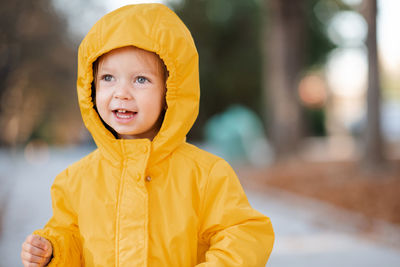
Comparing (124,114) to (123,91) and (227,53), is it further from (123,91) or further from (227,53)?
(227,53)

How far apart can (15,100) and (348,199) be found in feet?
28.9

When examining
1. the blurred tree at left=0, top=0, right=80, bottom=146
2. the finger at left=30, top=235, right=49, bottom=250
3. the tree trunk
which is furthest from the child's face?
the tree trunk

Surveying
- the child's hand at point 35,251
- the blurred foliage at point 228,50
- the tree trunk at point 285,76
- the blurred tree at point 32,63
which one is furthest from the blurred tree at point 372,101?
the blurred foliage at point 228,50

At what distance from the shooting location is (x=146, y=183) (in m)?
1.83

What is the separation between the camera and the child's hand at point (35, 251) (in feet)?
5.83

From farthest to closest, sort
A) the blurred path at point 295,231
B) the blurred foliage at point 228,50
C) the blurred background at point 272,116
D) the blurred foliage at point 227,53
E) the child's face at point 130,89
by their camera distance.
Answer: the blurred foliage at point 228,50 < the blurred foliage at point 227,53 < the blurred background at point 272,116 < the blurred path at point 295,231 < the child's face at point 130,89

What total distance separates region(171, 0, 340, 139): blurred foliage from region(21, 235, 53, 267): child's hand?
1962cm

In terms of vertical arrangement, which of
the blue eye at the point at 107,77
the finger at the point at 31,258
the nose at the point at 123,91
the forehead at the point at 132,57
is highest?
the forehead at the point at 132,57

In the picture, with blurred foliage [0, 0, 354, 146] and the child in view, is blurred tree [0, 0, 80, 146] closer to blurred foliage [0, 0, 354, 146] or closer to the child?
blurred foliage [0, 0, 354, 146]

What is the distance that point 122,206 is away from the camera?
5.85 feet

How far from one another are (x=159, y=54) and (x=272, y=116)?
10328mm

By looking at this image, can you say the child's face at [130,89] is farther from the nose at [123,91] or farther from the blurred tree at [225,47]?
the blurred tree at [225,47]

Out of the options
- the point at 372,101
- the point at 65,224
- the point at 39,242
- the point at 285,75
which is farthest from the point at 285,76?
the point at 39,242

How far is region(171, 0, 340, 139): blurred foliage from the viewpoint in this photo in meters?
21.3
